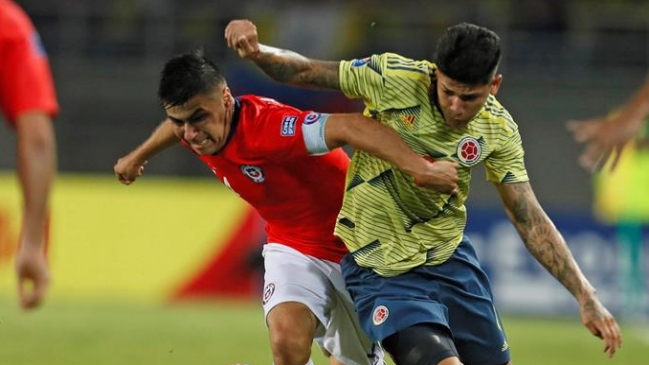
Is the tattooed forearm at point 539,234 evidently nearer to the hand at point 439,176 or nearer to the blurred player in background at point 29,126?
the hand at point 439,176

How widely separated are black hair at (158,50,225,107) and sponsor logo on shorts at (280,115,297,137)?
389mm

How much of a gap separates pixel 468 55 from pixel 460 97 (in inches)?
7.8

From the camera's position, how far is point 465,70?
607 cm

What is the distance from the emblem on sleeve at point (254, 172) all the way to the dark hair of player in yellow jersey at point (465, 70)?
106 cm

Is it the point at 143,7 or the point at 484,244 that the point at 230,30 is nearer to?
the point at 484,244

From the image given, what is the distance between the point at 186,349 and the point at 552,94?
372 inches

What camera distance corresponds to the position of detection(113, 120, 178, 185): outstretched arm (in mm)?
7055

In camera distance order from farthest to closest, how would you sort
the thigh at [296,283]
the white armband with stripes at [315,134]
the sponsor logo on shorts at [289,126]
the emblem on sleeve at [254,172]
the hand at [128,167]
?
1. the hand at [128,167]
2. the thigh at [296,283]
3. the emblem on sleeve at [254,172]
4. the sponsor logo on shorts at [289,126]
5. the white armband with stripes at [315,134]

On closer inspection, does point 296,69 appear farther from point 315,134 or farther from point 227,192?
point 227,192

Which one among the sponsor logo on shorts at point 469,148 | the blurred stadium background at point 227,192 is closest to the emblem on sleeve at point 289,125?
the sponsor logo on shorts at point 469,148

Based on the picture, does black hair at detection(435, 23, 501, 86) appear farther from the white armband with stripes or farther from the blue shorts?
the blue shorts

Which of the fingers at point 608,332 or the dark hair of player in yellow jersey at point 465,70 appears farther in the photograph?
the fingers at point 608,332

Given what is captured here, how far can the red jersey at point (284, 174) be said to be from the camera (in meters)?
6.64

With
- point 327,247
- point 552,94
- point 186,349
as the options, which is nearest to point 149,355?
point 186,349
